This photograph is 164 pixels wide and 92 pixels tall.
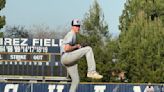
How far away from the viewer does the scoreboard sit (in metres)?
30.0

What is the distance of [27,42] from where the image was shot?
30750mm

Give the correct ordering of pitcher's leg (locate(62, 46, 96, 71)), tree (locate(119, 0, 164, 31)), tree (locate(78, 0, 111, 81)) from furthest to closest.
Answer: tree (locate(119, 0, 164, 31)), tree (locate(78, 0, 111, 81)), pitcher's leg (locate(62, 46, 96, 71))

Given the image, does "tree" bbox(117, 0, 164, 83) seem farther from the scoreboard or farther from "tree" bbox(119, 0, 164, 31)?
the scoreboard

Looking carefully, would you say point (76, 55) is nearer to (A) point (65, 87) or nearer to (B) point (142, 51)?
(A) point (65, 87)

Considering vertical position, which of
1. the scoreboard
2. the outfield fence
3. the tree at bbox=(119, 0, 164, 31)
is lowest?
the outfield fence

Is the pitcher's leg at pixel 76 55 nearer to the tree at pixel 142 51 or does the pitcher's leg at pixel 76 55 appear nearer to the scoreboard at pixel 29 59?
the scoreboard at pixel 29 59

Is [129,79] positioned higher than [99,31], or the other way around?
[99,31]

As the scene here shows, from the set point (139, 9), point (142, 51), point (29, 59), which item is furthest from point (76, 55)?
point (139, 9)

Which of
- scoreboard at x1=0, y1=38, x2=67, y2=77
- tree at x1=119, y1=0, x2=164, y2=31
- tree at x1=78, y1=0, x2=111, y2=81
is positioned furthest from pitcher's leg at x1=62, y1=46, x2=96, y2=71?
tree at x1=119, y1=0, x2=164, y2=31

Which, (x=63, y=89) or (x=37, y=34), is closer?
(x=63, y=89)

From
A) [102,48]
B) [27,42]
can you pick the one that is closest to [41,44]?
[27,42]

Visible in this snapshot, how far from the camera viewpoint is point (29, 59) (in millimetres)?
30016

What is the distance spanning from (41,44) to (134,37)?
10.5 m

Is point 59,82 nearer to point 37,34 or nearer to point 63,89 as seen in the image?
point 63,89
